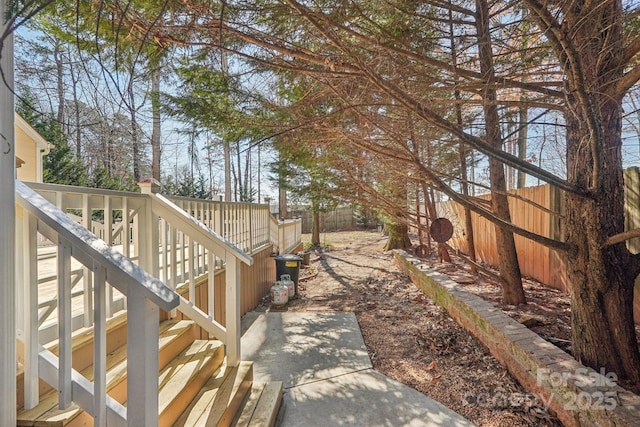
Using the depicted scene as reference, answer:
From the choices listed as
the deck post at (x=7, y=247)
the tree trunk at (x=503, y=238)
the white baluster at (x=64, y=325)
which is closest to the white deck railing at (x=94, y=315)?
the white baluster at (x=64, y=325)

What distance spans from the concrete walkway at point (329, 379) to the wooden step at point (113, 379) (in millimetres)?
863

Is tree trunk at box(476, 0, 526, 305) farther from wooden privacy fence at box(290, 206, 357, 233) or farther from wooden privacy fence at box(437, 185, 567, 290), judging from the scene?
wooden privacy fence at box(290, 206, 357, 233)

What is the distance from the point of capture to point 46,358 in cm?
147

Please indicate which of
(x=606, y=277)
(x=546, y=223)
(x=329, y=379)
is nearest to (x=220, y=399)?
(x=329, y=379)

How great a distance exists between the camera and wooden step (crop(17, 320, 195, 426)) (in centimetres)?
138

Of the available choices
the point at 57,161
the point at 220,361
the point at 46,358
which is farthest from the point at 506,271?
the point at 57,161

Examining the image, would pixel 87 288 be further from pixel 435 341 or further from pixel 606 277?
pixel 606 277

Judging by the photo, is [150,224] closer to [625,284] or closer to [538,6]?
[538,6]

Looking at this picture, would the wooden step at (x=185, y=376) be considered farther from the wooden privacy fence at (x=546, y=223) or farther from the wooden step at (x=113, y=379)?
the wooden privacy fence at (x=546, y=223)

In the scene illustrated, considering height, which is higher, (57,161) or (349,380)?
(57,161)

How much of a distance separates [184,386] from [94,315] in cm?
106

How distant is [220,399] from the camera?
2100 mm

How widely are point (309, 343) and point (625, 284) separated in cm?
299

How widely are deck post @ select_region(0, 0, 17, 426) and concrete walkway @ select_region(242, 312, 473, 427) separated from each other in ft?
5.47
